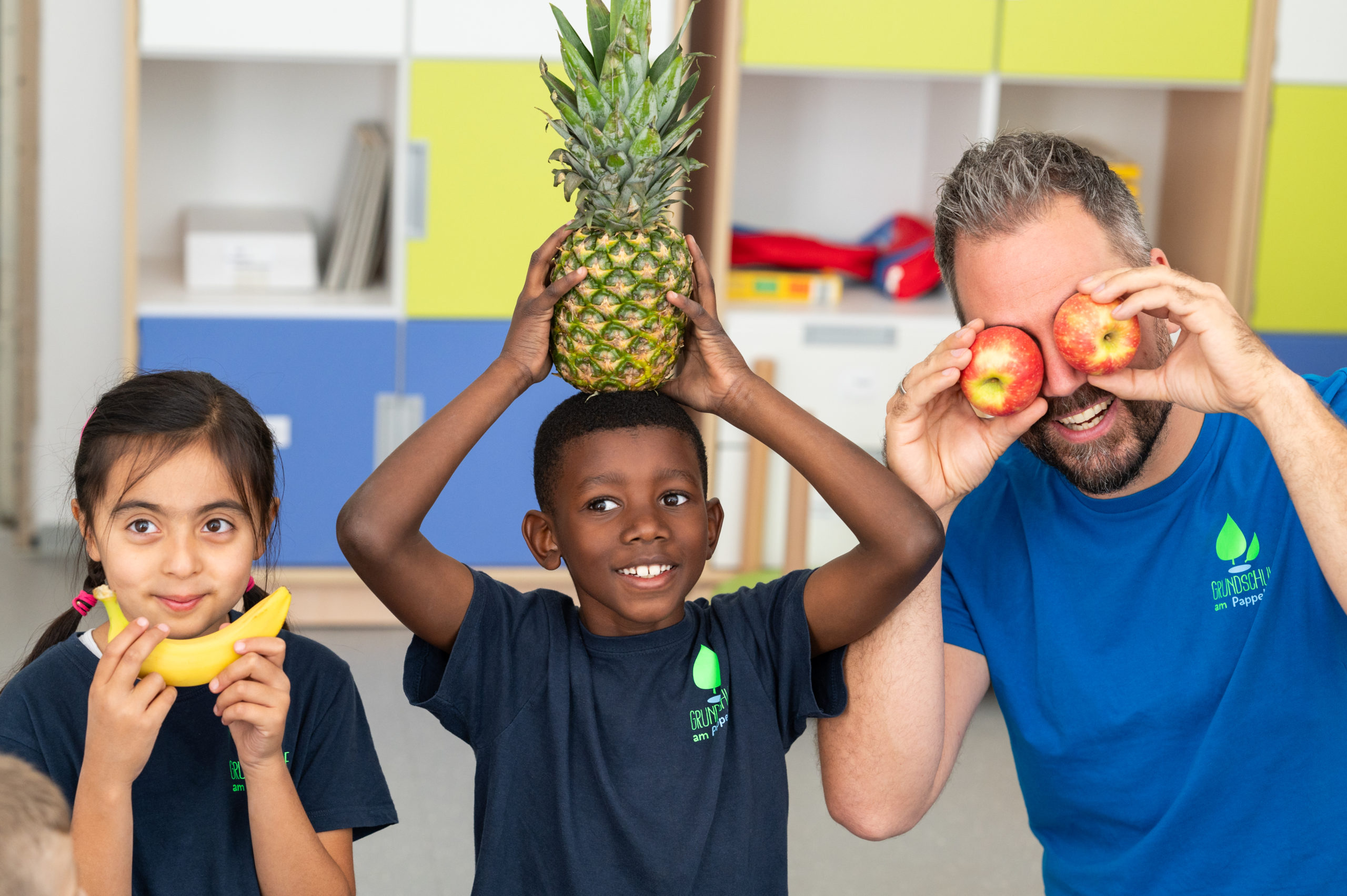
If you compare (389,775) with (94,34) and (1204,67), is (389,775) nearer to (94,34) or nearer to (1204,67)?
(94,34)

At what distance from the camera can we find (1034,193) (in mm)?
1468

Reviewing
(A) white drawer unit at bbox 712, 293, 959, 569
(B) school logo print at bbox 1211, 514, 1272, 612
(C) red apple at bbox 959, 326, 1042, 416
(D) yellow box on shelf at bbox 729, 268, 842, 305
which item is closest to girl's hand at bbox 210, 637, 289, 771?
(C) red apple at bbox 959, 326, 1042, 416

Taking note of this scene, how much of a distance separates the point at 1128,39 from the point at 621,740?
115 inches

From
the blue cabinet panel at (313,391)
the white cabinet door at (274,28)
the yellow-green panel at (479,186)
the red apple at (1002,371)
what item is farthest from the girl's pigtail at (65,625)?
the white cabinet door at (274,28)

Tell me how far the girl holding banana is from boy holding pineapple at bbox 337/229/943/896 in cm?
13

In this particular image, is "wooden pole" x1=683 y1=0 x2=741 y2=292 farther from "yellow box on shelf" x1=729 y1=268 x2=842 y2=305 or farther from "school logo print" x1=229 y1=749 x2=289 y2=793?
"school logo print" x1=229 y1=749 x2=289 y2=793

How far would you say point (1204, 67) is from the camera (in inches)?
141

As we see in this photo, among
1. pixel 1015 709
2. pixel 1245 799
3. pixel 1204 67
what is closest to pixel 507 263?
pixel 1204 67

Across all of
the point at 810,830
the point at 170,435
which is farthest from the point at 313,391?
the point at 170,435

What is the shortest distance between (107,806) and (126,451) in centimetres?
36

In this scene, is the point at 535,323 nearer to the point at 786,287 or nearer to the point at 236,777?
the point at 236,777

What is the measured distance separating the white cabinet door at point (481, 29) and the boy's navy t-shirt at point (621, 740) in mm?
2276

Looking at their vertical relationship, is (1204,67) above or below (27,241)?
above

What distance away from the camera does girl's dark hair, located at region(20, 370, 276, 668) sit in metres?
1.33
